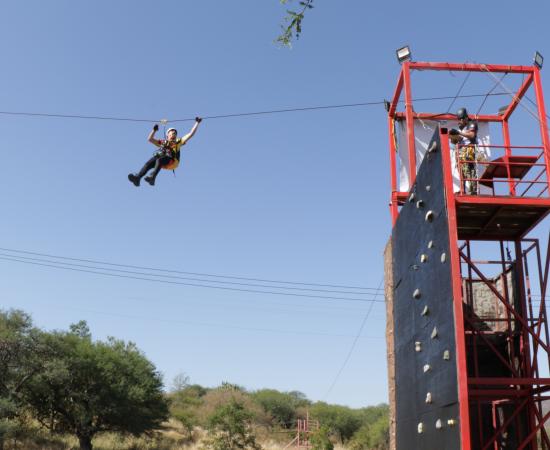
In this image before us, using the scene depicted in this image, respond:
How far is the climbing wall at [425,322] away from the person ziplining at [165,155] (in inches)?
182

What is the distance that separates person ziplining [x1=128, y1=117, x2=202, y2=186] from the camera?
10891 millimetres

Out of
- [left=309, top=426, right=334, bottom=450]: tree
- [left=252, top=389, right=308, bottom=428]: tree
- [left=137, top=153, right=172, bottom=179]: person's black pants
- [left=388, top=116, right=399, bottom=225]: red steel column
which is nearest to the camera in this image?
[left=137, top=153, right=172, bottom=179]: person's black pants

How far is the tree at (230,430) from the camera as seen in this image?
27.0 meters

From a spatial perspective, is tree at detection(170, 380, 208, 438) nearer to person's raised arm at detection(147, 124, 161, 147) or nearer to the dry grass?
the dry grass

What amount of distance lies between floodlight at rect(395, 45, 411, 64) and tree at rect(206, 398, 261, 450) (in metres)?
19.1

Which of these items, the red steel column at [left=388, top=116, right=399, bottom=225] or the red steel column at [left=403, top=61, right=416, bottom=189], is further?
the red steel column at [left=388, top=116, right=399, bottom=225]

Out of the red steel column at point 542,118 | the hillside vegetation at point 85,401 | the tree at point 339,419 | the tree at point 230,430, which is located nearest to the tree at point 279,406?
the tree at point 339,419

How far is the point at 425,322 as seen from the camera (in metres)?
10.7

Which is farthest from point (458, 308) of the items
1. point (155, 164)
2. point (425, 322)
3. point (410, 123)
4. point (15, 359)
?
point (15, 359)

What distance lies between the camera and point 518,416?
40.6 feet

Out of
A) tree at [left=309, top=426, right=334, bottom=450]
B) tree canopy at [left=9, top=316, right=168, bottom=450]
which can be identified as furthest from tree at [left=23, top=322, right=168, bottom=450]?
tree at [left=309, top=426, right=334, bottom=450]

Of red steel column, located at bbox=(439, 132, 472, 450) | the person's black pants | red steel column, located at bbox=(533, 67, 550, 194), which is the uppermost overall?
red steel column, located at bbox=(533, 67, 550, 194)

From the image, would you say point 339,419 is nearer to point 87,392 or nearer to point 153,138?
point 87,392

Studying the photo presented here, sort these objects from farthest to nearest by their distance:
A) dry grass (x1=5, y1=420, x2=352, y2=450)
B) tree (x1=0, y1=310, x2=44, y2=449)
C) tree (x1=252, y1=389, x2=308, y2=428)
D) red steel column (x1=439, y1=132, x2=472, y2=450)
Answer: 1. tree (x1=252, y1=389, x2=308, y2=428)
2. dry grass (x1=5, y1=420, x2=352, y2=450)
3. tree (x1=0, y1=310, x2=44, y2=449)
4. red steel column (x1=439, y1=132, x2=472, y2=450)
